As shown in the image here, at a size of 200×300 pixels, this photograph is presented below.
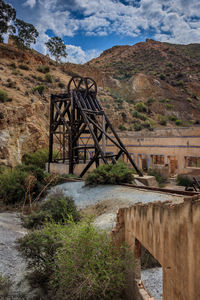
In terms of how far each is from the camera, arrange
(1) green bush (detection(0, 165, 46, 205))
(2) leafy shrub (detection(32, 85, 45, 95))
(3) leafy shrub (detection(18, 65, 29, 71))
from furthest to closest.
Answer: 1. (3) leafy shrub (detection(18, 65, 29, 71))
2. (2) leafy shrub (detection(32, 85, 45, 95))
3. (1) green bush (detection(0, 165, 46, 205))

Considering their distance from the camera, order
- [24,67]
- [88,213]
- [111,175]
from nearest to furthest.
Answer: [88,213], [111,175], [24,67]

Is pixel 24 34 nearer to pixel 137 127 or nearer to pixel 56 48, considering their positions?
pixel 56 48

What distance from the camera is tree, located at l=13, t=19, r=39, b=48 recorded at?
130ft

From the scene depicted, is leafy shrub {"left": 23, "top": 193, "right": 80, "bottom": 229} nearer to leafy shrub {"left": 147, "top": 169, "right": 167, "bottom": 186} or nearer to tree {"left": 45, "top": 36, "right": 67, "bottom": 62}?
leafy shrub {"left": 147, "top": 169, "right": 167, "bottom": 186}

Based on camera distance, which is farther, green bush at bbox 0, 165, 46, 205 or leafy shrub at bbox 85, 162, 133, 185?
green bush at bbox 0, 165, 46, 205

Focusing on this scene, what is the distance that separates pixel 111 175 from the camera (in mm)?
11062

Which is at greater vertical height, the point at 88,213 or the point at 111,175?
the point at 111,175

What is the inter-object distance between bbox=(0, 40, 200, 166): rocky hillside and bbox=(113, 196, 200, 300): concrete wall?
15.0 meters

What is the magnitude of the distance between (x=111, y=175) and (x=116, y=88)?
142 ft

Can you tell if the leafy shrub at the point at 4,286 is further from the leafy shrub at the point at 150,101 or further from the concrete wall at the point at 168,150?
the leafy shrub at the point at 150,101

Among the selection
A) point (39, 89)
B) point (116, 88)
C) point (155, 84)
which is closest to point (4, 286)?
point (39, 89)

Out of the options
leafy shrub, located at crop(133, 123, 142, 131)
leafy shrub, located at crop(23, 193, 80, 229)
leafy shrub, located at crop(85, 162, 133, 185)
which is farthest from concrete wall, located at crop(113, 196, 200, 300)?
leafy shrub, located at crop(133, 123, 142, 131)

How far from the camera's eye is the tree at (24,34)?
130 ft

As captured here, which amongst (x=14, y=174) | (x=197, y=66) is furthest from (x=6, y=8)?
(x=197, y=66)
